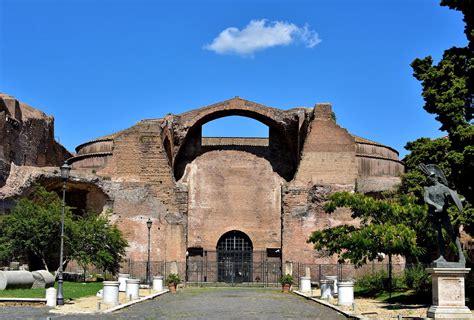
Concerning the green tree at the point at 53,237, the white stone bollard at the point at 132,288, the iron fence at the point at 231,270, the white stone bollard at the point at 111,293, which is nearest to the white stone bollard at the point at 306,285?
the iron fence at the point at 231,270

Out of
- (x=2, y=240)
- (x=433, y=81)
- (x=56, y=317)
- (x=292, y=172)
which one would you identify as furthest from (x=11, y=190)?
A: (x=433, y=81)

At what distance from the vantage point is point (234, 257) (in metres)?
39.9

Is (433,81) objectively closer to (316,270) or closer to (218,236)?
(316,270)

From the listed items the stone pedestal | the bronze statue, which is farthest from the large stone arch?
the stone pedestal

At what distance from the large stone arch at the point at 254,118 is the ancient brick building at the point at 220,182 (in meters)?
0.07

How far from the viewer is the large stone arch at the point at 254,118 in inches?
1615

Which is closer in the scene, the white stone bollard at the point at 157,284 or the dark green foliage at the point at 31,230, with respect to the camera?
the white stone bollard at the point at 157,284

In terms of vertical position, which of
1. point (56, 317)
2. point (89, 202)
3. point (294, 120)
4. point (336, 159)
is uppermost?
point (294, 120)

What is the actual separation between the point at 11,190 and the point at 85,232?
555cm

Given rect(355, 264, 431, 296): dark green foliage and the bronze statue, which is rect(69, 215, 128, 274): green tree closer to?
rect(355, 264, 431, 296): dark green foliage

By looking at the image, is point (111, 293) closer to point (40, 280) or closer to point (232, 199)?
point (40, 280)

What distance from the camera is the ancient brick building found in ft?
119

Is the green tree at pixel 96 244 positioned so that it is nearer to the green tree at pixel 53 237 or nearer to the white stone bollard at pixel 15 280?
the green tree at pixel 53 237

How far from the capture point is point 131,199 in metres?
36.5
